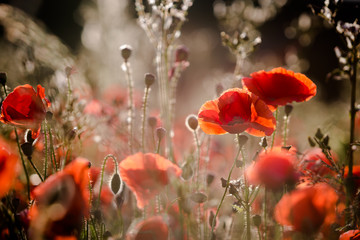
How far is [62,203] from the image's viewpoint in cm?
40

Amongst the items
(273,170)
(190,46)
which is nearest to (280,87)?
(273,170)

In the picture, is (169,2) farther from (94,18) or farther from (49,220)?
(94,18)

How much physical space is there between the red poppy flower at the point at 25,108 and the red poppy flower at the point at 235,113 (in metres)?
0.29

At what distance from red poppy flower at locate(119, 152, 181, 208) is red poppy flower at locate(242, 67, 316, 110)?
0.21 meters

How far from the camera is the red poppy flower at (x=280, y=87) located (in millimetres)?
655

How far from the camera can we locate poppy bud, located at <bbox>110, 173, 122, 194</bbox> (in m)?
0.64

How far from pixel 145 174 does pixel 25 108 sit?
0.25 m

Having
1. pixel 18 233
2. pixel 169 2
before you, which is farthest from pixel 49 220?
pixel 169 2

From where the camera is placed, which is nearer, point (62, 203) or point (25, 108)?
point (62, 203)

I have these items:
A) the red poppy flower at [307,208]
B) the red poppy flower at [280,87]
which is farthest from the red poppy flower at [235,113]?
the red poppy flower at [307,208]

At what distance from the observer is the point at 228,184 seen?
0.61 meters

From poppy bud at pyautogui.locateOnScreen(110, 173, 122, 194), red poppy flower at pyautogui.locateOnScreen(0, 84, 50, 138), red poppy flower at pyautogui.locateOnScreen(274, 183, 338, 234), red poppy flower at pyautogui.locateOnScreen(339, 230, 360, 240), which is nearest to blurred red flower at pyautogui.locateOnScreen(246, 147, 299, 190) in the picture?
red poppy flower at pyautogui.locateOnScreen(274, 183, 338, 234)

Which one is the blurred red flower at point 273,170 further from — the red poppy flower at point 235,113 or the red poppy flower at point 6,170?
the red poppy flower at point 6,170

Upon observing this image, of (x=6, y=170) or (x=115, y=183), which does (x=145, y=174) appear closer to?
(x=115, y=183)
